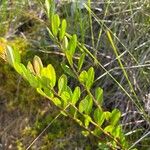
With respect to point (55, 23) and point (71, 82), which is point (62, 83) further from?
point (71, 82)

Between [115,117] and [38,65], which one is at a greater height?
[38,65]

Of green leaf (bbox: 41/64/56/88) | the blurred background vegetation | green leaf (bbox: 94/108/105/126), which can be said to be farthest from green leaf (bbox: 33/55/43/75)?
the blurred background vegetation

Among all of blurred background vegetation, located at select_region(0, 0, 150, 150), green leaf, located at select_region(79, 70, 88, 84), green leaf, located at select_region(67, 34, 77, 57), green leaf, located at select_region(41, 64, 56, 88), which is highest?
green leaf, located at select_region(67, 34, 77, 57)

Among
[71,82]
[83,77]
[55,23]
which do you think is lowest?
[71,82]

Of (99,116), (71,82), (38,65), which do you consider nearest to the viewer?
(38,65)

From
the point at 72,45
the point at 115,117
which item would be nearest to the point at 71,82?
the point at 115,117

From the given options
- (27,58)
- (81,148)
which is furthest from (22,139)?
(27,58)

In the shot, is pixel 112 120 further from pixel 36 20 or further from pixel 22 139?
pixel 36 20

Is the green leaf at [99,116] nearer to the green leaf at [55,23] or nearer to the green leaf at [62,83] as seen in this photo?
the green leaf at [62,83]

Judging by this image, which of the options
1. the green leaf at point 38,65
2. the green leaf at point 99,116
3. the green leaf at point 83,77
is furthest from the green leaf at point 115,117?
the green leaf at point 38,65

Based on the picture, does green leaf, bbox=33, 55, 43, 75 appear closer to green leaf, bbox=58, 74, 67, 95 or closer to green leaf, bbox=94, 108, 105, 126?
green leaf, bbox=58, 74, 67, 95
